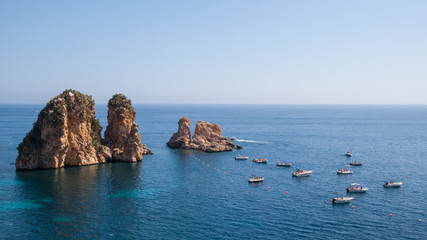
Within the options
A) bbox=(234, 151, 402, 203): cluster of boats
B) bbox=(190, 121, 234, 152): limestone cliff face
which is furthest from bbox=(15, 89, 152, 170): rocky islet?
bbox=(234, 151, 402, 203): cluster of boats

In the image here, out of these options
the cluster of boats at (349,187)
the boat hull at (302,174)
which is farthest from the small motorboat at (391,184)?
the boat hull at (302,174)

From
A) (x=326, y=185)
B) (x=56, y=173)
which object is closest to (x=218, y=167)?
(x=326, y=185)

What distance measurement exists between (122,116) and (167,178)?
32192mm

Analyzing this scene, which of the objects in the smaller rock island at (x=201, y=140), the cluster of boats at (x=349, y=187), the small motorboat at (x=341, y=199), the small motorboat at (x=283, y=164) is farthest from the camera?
the smaller rock island at (x=201, y=140)

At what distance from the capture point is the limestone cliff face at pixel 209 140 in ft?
423

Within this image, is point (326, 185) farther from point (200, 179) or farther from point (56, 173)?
point (56, 173)

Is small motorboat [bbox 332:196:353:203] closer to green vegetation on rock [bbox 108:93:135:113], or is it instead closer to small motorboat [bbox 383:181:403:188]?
small motorboat [bbox 383:181:403:188]

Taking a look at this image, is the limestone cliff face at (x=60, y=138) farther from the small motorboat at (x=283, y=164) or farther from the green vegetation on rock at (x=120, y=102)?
the small motorboat at (x=283, y=164)

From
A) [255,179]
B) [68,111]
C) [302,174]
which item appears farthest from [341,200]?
[68,111]

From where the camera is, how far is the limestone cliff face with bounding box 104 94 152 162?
10475 cm

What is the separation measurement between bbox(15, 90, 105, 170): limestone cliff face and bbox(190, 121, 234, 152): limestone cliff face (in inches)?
1625

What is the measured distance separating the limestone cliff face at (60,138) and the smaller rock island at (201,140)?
A: 39.2 m

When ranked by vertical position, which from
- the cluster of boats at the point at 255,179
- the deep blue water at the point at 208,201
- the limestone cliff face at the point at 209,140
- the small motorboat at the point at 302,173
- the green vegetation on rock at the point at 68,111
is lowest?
the deep blue water at the point at 208,201

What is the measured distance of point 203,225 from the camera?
55.2 metres
